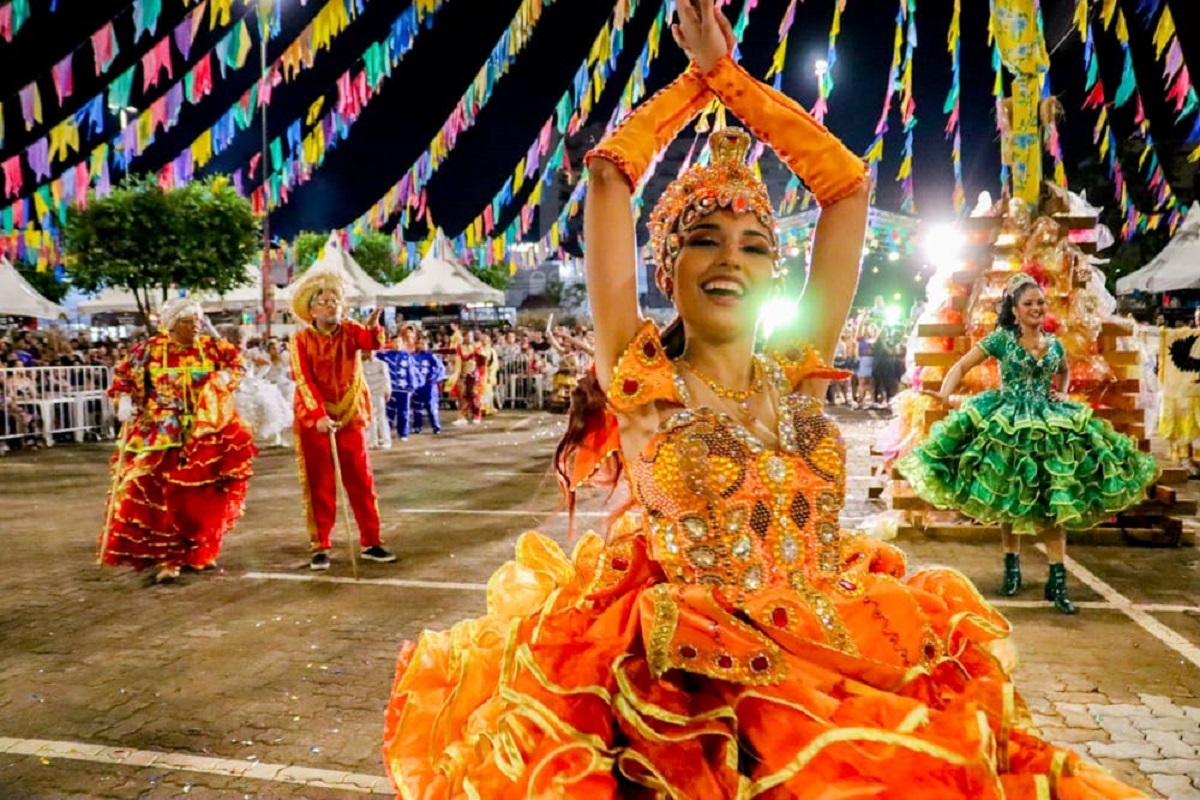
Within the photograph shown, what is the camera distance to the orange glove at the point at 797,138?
7.50ft

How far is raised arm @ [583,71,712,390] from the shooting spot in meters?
2.13

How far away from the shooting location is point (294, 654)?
517cm

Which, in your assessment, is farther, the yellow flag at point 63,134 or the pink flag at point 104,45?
the yellow flag at point 63,134

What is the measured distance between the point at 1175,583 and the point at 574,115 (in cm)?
936

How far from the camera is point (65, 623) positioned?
229 inches

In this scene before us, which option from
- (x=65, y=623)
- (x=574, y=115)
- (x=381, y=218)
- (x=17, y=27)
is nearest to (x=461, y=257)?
(x=381, y=218)

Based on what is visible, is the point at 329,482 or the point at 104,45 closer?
the point at 329,482

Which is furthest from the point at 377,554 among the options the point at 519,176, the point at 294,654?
the point at 519,176

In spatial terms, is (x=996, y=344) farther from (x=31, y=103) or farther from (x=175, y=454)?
(x=31, y=103)

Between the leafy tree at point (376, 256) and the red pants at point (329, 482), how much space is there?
132 ft

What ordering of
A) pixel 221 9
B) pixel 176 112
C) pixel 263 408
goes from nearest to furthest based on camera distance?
pixel 221 9 < pixel 176 112 < pixel 263 408

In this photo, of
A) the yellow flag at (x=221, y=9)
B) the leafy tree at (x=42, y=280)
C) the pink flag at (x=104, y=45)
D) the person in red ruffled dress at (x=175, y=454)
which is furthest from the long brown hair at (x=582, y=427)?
the leafy tree at (x=42, y=280)

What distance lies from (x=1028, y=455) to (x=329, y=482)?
5.36 metres

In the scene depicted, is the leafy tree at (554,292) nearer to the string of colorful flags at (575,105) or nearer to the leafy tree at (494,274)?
the leafy tree at (494,274)
